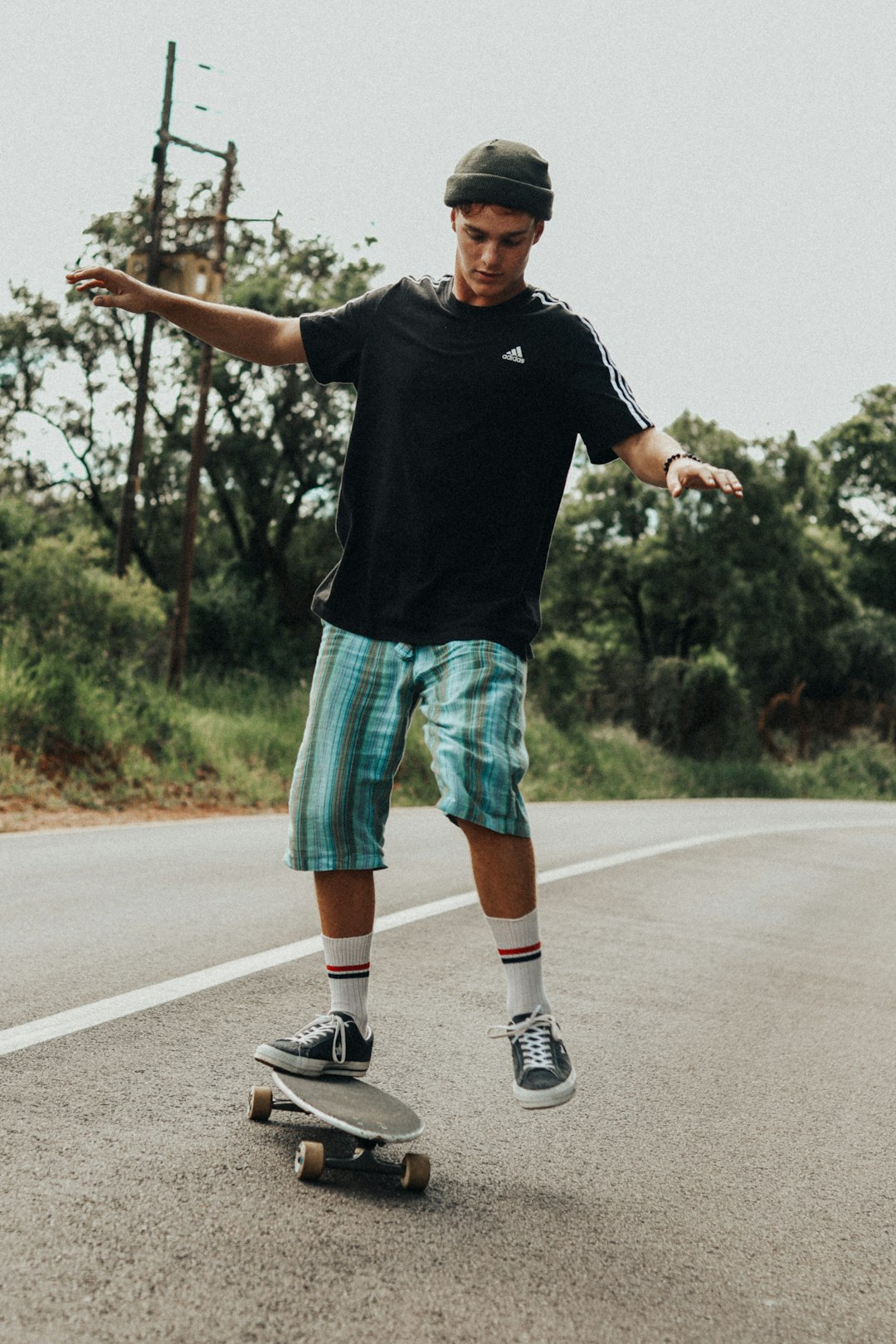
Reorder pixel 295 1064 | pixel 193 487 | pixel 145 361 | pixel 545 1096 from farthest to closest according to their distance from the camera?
pixel 193 487
pixel 145 361
pixel 295 1064
pixel 545 1096

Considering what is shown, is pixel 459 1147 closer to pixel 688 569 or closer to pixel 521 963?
pixel 521 963

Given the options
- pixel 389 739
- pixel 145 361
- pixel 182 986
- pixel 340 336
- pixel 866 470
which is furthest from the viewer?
pixel 866 470

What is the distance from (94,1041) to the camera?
158 inches

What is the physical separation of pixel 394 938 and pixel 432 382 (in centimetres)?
349

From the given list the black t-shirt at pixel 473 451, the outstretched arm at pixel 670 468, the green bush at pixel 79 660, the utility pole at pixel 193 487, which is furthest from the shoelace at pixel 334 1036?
the utility pole at pixel 193 487

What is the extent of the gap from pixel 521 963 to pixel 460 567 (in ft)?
2.98

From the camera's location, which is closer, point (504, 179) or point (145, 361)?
point (504, 179)

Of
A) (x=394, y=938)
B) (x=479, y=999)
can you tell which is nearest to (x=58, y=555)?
(x=394, y=938)

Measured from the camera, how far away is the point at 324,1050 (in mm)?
3301

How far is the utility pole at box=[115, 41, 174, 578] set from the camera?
2005 cm

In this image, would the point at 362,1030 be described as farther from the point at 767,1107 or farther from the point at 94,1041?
the point at 767,1107

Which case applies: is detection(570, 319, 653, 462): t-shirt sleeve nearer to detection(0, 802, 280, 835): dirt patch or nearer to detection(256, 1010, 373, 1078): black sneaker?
detection(256, 1010, 373, 1078): black sneaker

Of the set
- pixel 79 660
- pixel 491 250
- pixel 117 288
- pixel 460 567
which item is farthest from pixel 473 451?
pixel 79 660

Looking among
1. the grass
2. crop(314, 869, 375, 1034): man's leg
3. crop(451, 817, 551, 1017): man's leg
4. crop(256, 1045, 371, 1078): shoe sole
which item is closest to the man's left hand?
crop(451, 817, 551, 1017): man's leg
